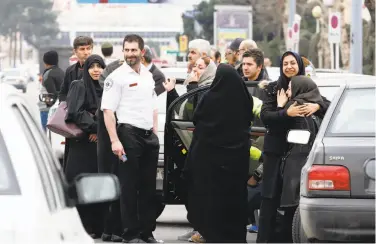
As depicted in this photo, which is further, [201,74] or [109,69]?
[201,74]

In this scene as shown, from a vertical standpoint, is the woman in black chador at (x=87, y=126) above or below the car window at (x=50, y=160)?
below

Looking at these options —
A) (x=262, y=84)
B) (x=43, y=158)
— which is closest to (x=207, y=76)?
(x=262, y=84)

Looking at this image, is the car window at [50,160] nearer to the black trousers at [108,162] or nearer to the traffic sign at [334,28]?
the black trousers at [108,162]

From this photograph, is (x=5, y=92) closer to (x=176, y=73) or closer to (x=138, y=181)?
(x=138, y=181)

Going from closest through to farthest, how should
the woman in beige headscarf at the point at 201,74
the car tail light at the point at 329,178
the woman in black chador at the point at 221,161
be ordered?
the car tail light at the point at 329,178 < the woman in black chador at the point at 221,161 < the woman in beige headscarf at the point at 201,74

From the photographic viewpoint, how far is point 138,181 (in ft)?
36.5

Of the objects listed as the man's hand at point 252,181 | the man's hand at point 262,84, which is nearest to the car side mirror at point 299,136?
the man's hand at point 262,84

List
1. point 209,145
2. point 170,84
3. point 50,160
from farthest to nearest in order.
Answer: point 170,84, point 209,145, point 50,160

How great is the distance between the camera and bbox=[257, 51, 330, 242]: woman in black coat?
33.4 ft

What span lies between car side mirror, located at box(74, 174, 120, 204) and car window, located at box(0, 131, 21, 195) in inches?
25.5

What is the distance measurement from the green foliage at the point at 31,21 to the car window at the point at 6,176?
497 ft

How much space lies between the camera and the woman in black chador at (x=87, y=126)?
38.3ft

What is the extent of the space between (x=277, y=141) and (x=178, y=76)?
173 inches

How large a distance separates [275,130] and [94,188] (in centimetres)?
541
